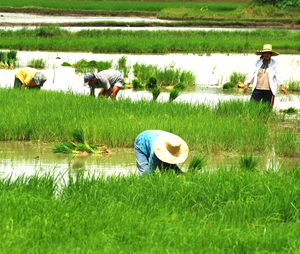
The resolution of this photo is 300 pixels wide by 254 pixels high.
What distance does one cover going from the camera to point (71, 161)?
17.8ft

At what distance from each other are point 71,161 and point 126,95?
4.55 m

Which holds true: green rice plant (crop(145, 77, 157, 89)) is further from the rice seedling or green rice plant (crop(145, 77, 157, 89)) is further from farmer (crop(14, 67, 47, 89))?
the rice seedling

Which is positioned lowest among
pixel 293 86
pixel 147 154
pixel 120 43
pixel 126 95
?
pixel 126 95

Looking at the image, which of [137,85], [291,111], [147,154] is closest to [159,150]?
[147,154]

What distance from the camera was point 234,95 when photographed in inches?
408

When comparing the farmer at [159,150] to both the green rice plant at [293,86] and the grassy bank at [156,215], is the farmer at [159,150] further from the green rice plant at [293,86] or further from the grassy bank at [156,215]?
the green rice plant at [293,86]

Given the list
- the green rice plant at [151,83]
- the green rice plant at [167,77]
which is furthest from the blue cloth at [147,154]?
the green rice plant at [167,77]

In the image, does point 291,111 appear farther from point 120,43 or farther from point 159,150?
point 120,43

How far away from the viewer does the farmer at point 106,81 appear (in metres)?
7.06

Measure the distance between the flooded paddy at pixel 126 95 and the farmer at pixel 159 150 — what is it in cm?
43

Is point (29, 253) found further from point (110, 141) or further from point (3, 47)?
point (3, 47)

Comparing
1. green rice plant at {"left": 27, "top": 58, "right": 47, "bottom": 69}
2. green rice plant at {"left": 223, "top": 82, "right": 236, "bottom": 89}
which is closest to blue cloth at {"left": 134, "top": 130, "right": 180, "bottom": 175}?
green rice plant at {"left": 223, "top": 82, "right": 236, "bottom": 89}

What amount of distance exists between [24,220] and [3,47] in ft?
47.9

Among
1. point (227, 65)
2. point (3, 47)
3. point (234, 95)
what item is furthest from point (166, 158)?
point (3, 47)
